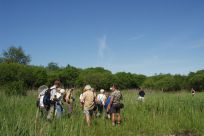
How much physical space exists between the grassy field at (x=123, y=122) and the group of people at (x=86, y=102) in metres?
0.38

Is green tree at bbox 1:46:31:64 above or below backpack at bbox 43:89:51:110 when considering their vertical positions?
above

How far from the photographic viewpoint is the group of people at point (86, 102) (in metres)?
10.2

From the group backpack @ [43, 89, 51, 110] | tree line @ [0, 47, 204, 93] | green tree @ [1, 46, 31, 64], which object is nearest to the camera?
backpack @ [43, 89, 51, 110]

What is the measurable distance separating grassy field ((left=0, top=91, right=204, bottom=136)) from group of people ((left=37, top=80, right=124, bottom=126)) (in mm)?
382

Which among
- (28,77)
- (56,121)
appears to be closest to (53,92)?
(56,121)

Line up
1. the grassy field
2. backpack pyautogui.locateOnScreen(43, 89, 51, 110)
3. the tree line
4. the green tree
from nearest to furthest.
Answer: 1. the grassy field
2. backpack pyautogui.locateOnScreen(43, 89, 51, 110)
3. the tree line
4. the green tree

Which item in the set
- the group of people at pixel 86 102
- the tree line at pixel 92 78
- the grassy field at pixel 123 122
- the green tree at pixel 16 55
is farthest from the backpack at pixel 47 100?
the green tree at pixel 16 55

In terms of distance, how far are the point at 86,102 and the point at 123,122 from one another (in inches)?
75.0

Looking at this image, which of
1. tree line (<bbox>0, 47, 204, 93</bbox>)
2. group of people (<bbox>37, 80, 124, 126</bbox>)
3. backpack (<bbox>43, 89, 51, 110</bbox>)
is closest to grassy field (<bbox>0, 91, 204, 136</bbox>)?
group of people (<bbox>37, 80, 124, 126</bbox>)

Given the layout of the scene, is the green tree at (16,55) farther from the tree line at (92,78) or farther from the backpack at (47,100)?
the backpack at (47,100)

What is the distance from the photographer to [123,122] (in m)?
12.5

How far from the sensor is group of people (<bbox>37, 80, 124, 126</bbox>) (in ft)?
33.4

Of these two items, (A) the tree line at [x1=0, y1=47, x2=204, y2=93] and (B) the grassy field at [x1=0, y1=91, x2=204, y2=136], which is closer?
(B) the grassy field at [x1=0, y1=91, x2=204, y2=136]

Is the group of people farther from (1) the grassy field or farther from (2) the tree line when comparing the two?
(2) the tree line
